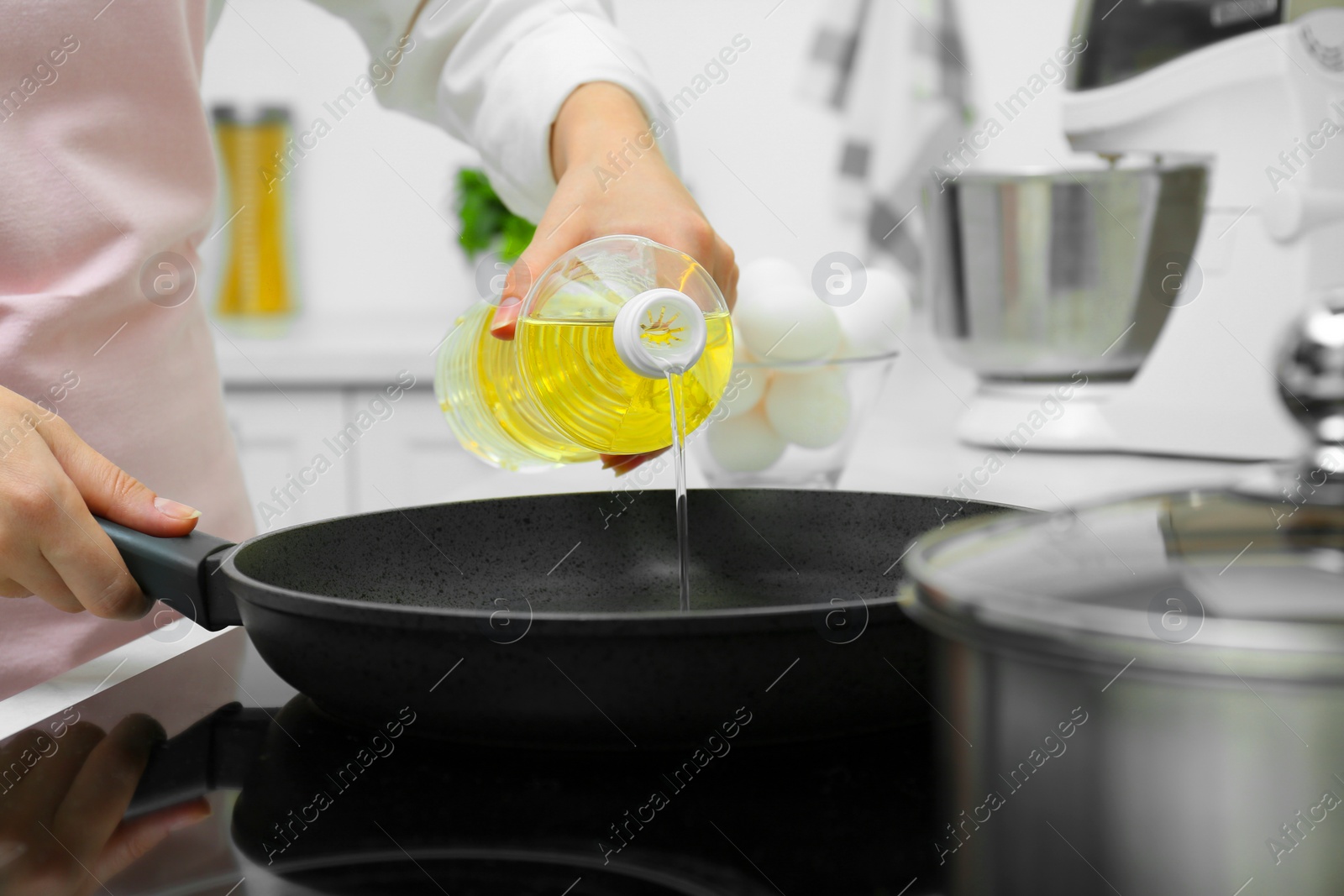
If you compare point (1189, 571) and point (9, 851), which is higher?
point (1189, 571)

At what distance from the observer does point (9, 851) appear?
35cm

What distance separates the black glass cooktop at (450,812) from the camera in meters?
0.32

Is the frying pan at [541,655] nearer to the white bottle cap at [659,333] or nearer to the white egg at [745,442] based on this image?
the white bottle cap at [659,333]

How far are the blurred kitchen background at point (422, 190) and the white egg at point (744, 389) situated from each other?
25.7 inches

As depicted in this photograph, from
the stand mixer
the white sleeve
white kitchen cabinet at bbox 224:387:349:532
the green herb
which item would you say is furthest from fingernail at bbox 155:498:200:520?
the green herb

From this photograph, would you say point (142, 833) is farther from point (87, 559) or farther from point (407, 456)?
point (407, 456)

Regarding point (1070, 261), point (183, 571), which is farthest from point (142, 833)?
point (1070, 261)

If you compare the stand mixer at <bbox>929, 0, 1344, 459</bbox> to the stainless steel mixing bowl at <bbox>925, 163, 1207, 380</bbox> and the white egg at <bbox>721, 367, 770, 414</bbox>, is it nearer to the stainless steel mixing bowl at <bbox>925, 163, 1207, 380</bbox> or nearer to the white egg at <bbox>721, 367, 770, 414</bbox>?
the stainless steel mixing bowl at <bbox>925, 163, 1207, 380</bbox>

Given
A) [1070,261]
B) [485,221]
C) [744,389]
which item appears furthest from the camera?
[485,221]

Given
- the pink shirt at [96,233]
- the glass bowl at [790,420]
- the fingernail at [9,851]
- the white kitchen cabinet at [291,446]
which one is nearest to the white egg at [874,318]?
the glass bowl at [790,420]

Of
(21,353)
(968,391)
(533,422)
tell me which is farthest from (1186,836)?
(968,391)

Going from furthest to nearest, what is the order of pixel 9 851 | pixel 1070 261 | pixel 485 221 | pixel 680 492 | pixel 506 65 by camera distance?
pixel 485 221
pixel 1070 261
pixel 506 65
pixel 680 492
pixel 9 851

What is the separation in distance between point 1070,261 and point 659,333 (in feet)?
2.04

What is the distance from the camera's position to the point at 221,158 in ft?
6.59
